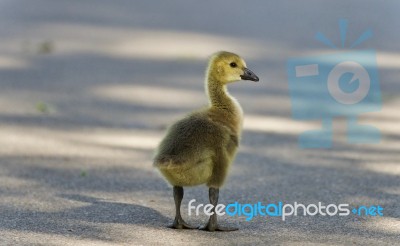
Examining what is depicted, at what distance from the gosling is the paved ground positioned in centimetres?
34

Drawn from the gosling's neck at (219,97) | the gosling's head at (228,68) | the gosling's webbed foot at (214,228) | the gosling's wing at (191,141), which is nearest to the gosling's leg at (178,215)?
the gosling's webbed foot at (214,228)

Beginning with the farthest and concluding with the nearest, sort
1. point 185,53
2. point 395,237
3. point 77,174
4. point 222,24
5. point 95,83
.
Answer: point 222,24 < point 185,53 < point 95,83 < point 77,174 < point 395,237

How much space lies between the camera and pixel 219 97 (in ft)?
21.6

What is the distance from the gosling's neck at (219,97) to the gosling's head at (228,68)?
34 millimetres

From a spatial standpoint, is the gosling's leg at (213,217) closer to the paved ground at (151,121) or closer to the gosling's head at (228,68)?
the paved ground at (151,121)

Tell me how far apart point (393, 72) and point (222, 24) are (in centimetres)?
377

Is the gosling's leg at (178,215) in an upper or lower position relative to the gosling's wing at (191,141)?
lower

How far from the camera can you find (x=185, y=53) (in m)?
12.8

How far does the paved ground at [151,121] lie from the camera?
652 centimetres

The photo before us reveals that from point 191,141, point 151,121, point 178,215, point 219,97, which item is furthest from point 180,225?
point 151,121

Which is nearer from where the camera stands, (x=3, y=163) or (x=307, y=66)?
(x=3, y=163)

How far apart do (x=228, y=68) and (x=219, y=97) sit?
206 mm

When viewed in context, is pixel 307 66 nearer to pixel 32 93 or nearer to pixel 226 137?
pixel 32 93

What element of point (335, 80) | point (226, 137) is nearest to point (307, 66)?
point (335, 80)
